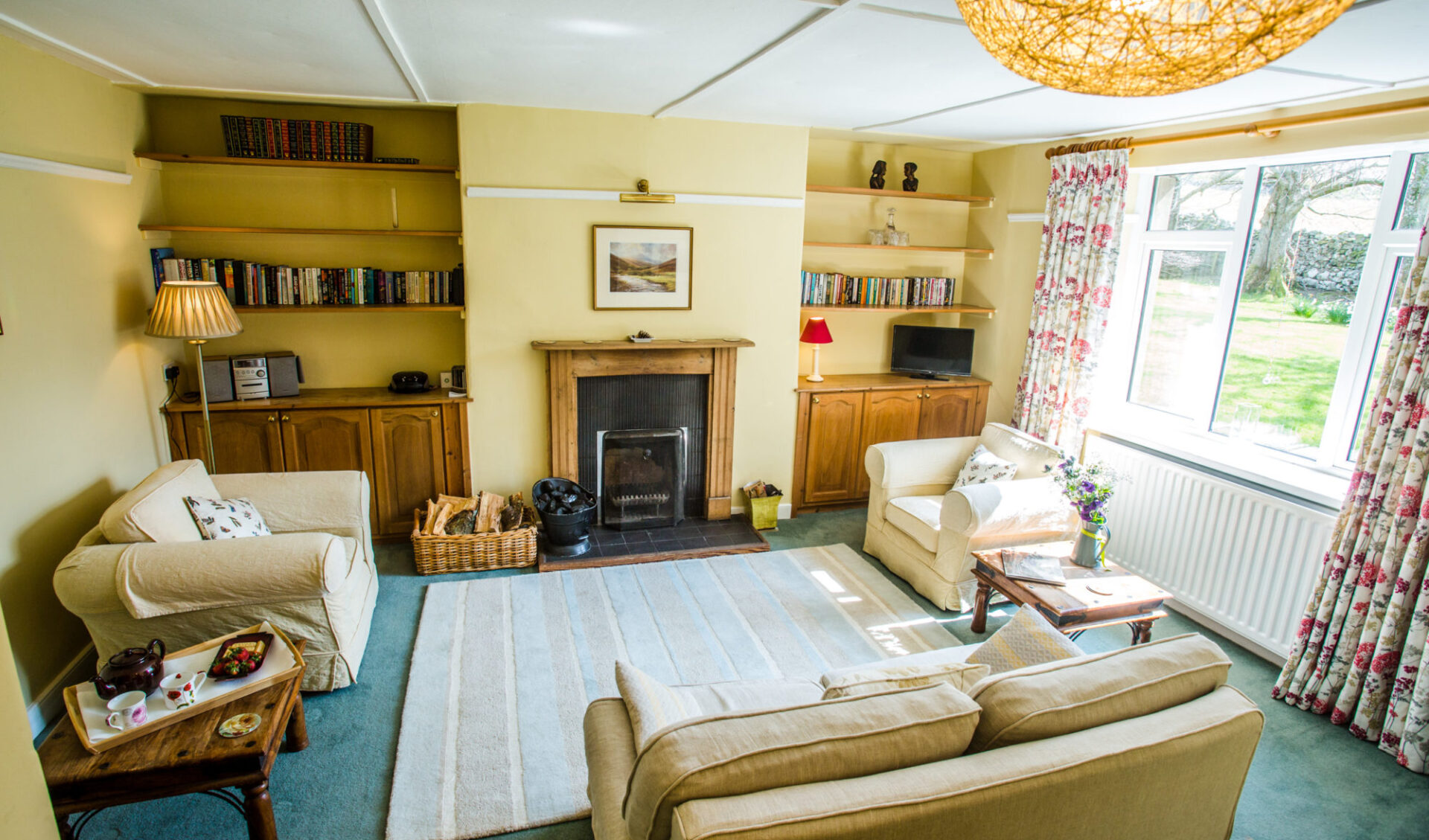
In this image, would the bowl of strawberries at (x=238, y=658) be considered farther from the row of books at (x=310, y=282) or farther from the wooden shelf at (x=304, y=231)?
the wooden shelf at (x=304, y=231)

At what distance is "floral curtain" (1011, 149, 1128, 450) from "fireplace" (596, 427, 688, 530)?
225 cm

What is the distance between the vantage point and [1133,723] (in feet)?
5.32

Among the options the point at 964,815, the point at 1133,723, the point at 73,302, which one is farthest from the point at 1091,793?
the point at 73,302

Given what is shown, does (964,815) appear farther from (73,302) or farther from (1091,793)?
(73,302)

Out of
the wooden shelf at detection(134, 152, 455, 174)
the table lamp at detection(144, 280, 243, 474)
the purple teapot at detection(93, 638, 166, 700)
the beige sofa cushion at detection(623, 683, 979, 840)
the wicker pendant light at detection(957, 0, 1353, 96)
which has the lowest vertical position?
the purple teapot at detection(93, 638, 166, 700)

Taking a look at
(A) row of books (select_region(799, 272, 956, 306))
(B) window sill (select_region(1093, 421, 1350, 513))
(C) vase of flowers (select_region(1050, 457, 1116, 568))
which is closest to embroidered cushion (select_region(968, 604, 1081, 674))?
(C) vase of flowers (select_region(1050, 457, 1116, 568))

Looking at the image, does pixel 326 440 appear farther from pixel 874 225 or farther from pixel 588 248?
pixel 874 225

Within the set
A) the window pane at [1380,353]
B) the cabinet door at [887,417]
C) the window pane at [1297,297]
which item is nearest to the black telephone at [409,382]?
the cabinet door at [887,417]

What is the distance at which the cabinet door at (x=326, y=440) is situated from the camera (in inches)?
157

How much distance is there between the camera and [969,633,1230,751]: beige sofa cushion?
5.16 feet

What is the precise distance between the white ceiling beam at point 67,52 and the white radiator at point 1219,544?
5065 mm

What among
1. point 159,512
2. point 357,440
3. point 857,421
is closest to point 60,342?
point 159,512

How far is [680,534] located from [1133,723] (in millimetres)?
3052

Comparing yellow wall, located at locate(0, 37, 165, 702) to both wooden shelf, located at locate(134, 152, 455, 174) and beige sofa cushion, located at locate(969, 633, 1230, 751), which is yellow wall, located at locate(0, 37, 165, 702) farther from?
beige sofa cushion, located at locate(969, 633, 1230, 751)
